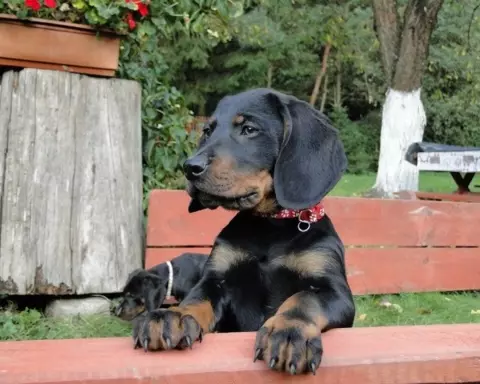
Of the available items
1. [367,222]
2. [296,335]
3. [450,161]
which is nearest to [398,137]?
[450,161]

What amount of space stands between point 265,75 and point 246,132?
22750 mm

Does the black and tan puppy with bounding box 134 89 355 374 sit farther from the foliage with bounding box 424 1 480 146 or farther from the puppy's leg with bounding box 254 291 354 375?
the foliage with bounding box 424 1 480 146

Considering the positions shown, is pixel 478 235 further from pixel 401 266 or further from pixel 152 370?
pixel 152 370

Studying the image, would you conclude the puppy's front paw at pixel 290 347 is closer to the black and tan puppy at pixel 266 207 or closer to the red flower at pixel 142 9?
the black and tan puppy at pixel 266 207

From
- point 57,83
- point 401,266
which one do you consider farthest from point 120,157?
point 401,266

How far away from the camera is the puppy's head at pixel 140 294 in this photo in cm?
310

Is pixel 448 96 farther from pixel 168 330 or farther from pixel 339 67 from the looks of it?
pixel 168 330

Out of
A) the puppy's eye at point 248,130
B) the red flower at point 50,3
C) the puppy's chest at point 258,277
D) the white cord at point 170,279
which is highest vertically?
the red flower at point 50,3

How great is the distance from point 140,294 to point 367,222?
148cm

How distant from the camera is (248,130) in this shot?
224 centimetres

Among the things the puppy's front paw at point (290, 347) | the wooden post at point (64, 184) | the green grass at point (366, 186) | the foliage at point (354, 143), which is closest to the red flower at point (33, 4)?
the wooden post at point (64, 184)

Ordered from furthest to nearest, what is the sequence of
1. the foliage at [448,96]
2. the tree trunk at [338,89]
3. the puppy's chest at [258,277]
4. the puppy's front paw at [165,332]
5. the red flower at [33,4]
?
the tree trunk at [338,89], the foliage at [448,96], the red flower at [33,4], the puppy's chest at [258,277], the puppy's front paw at [165,332]

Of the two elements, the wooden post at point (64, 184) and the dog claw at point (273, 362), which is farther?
the wooden post at point (64, 184)

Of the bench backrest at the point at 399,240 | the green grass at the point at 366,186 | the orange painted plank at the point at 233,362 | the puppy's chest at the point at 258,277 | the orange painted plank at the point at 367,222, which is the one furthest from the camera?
the green grass at the point at 366,186
